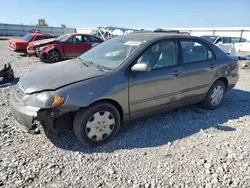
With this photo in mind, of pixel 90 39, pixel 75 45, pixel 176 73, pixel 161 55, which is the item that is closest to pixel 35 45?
pixel 75 45

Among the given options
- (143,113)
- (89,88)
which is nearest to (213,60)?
(143,113)

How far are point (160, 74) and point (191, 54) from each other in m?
0.97

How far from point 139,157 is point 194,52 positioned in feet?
7.95

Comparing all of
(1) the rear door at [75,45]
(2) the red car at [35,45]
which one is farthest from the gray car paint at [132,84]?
(2) the red car at [35,45]

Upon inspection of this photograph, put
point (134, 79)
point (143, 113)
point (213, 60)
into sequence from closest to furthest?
point (134, 79)
point (143, 113)
point (213, 60)

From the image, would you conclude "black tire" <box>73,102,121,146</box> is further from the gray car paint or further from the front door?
the front door

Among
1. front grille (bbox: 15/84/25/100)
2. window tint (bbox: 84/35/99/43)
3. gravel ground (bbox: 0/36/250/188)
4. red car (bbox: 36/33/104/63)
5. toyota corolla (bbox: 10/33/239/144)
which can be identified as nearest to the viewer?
gravel ground (bbox: 0/36/250/188)

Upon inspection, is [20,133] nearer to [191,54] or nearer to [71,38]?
[191,54]

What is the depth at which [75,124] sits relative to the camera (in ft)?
9.84

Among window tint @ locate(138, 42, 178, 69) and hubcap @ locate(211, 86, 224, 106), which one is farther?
hubcap @ locate(211, 86, 224, 106)

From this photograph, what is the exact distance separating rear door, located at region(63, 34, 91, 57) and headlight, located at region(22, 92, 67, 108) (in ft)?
28.6

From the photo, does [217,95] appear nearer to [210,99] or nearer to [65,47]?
[210,99]

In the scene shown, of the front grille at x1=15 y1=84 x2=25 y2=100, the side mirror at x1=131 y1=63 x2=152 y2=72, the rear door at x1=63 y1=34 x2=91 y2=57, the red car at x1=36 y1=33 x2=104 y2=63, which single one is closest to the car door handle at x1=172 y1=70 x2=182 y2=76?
the side mirror at x1=131 y1=63 x2=152 y2=72

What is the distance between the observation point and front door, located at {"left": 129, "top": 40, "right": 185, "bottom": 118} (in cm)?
338
